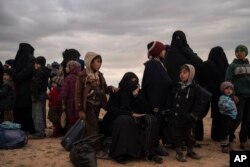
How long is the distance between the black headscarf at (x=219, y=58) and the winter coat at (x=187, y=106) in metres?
1.95

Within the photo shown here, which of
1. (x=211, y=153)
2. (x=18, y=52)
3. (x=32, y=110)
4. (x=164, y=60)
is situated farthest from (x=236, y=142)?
(x=18, y=52)

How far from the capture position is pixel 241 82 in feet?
25.3

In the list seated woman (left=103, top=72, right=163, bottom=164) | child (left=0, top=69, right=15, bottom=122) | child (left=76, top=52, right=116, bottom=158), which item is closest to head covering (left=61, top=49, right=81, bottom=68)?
child (left=0, top=69, right=15, bottom=122)

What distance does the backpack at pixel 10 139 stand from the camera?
7777mm

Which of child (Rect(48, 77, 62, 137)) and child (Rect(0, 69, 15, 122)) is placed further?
child (Rect(48, 77, 62, 137))

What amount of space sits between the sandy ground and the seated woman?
0.60 ft

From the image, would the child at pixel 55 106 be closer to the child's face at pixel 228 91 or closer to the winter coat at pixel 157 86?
the winter coat at pixel 157 86

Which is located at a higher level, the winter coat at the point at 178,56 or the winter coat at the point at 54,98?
the winter coat at the point at 178,56

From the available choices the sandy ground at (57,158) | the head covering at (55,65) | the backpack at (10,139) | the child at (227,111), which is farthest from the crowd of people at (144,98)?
the backpack at (10,139)

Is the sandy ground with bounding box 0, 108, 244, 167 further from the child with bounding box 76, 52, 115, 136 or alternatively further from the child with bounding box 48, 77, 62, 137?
the child with bounding box 48, 77, 62, 137

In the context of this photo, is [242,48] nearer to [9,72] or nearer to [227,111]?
[227,111]

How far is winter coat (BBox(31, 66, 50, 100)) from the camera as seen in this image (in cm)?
885

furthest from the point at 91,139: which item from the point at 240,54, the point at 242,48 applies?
the point at 242,48

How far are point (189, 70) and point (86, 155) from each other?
2333mm
